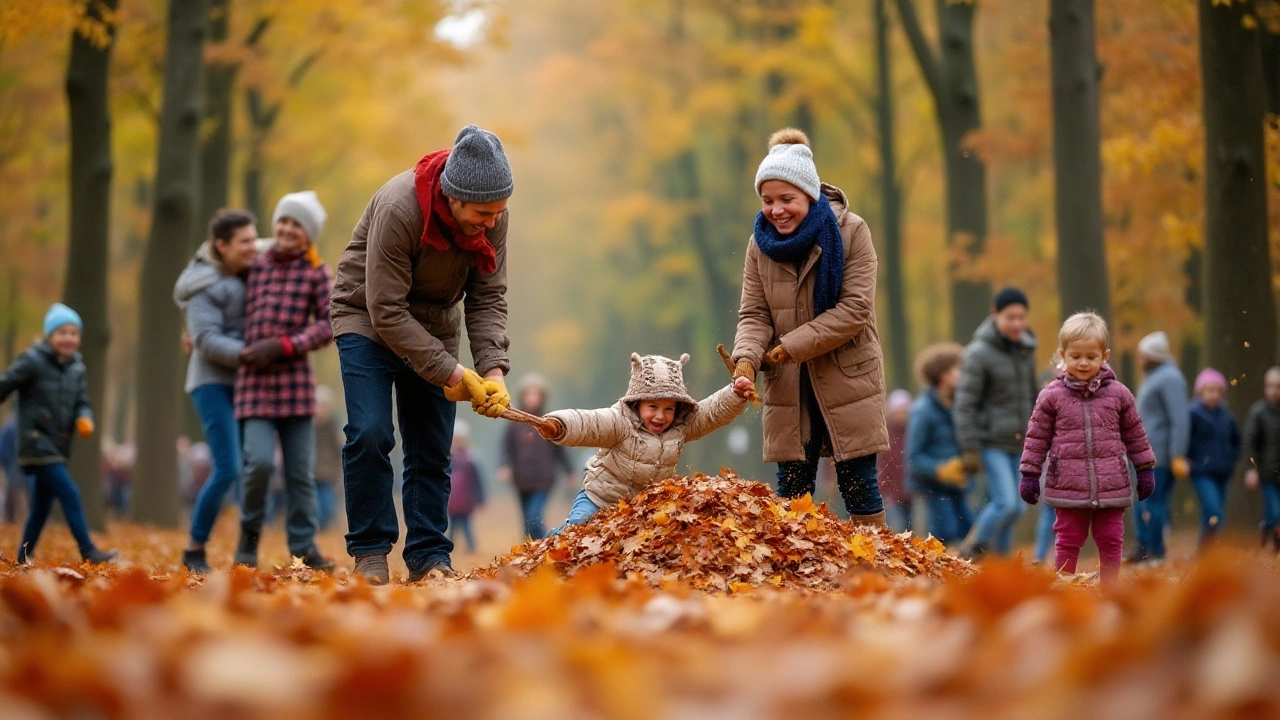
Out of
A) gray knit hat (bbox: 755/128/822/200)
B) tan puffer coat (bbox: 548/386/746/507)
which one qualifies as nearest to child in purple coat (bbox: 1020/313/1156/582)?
gray knit hat (bbox: 755/128/822/200)

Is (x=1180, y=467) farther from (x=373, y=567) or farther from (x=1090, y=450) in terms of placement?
(x=373, y=567)

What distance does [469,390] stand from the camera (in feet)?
21.0

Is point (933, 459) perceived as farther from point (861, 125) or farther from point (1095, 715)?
point (861, 125)

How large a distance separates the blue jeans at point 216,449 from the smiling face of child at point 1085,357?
17.0 ft

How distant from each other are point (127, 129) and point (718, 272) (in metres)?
12.2

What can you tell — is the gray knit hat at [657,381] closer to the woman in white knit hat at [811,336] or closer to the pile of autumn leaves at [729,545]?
the woman in white knit hat at [811,336]

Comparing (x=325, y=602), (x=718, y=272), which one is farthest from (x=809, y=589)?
(x=718, y=272)

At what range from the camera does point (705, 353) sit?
103ft

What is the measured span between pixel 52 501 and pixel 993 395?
707 centimetres

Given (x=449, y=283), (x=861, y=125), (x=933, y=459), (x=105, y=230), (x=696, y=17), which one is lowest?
(x=933, y=459)

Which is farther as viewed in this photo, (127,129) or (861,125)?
(861,125)

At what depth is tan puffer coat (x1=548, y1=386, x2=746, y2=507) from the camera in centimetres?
684

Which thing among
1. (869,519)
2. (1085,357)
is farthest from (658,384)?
(1085,357)

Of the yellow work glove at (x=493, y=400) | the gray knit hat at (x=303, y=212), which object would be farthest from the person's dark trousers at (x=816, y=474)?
the gray knit hat at (x=303, y=212)
